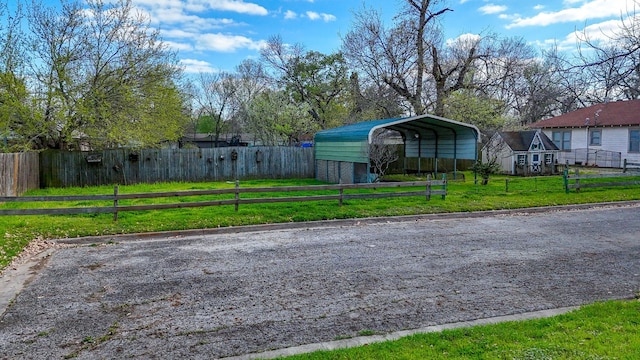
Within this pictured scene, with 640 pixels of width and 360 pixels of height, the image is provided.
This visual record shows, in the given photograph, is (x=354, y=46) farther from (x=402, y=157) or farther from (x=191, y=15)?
(x=191, y=15)

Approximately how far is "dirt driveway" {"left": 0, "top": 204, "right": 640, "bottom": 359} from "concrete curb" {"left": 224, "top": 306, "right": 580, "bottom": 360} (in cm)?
12

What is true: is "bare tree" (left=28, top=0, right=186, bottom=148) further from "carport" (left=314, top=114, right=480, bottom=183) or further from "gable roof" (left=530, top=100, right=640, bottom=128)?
"gable roof" (left=530, top=100, right=640, bottom=128)

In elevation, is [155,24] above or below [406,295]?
above

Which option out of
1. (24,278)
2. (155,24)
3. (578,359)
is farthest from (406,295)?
(155,24)

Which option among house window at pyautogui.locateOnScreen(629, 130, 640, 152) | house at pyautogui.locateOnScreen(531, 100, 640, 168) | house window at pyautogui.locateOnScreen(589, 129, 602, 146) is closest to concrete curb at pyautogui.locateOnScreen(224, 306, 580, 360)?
house window at pyautogui.locateOnScreen(629, 130, 640, 152)

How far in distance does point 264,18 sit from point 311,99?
808 cm

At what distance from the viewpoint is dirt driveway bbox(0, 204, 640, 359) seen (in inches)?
162

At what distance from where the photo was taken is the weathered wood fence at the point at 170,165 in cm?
1706

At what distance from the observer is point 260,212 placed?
10.5 metres

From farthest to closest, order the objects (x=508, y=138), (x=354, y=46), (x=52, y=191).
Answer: (x=354, y=46) < (x=508, y=138) < (x=52, y=191)

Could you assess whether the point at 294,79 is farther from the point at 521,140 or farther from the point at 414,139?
the point at 521,140

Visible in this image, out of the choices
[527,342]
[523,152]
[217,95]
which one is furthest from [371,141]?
[217,95]

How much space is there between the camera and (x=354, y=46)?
76.4ft

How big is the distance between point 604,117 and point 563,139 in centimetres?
269
